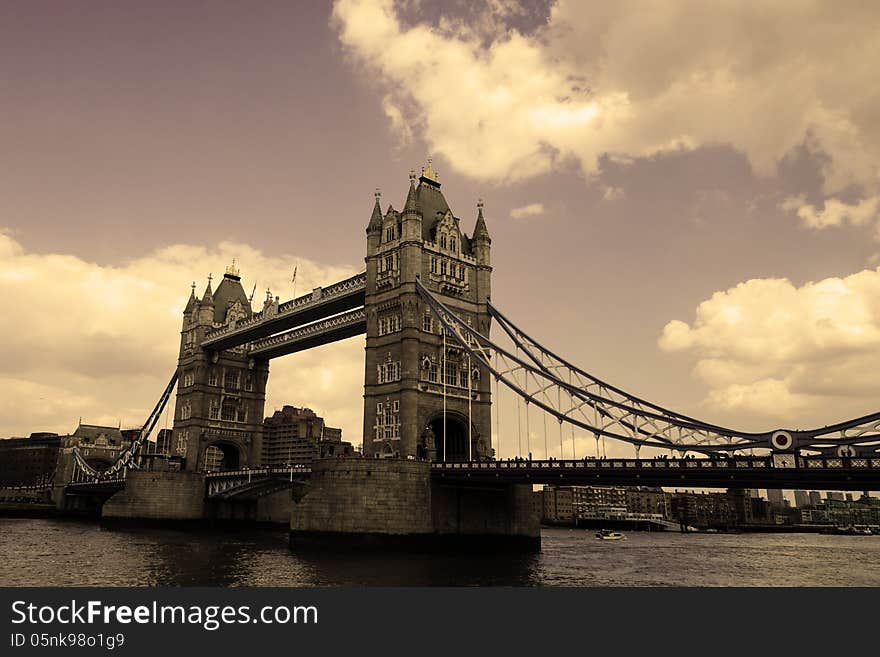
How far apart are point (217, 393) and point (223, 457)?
56.0 ft

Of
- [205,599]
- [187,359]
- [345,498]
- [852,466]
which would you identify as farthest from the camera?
[187,359]

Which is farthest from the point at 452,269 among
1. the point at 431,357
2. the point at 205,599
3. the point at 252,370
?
the point at 205,599

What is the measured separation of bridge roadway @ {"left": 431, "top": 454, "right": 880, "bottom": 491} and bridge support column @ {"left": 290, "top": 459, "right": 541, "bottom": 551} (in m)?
2.91

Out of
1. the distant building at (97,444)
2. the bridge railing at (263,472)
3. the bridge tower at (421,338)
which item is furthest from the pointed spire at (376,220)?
the distant building at (97,444)

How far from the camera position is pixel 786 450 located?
1644 inches

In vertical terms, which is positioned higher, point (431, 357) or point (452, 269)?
point (452, 269)

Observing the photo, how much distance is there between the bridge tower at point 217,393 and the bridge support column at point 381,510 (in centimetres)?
4629

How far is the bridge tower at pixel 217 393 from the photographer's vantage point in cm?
10025

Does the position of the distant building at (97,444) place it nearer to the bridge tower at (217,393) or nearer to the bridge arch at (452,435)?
the bridge tower at (217,393)

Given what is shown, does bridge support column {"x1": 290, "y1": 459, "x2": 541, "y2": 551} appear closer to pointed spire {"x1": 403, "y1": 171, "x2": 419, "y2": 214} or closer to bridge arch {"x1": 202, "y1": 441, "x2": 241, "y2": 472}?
pointed spire {"x1": 403, "y1": 171, "x2": 419, "y2": 214}

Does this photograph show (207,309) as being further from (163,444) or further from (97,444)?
(97,444)

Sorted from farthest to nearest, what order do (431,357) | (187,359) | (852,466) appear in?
(187,359)
(431,357)
(852,466)

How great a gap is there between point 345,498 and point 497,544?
571 inches

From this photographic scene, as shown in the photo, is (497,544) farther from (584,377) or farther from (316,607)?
(316,607)
